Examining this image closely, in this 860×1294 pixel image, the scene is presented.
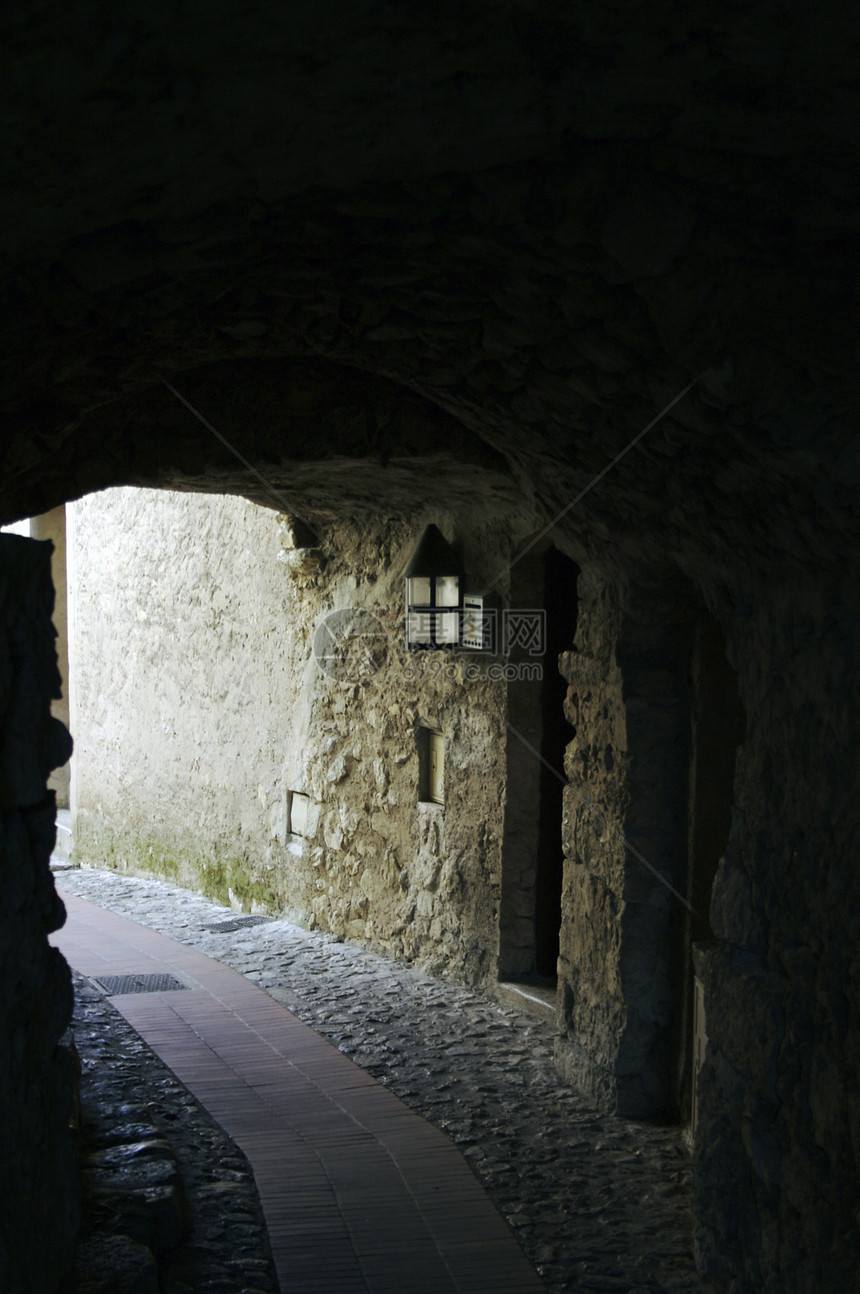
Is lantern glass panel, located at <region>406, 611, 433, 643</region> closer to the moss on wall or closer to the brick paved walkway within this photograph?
the brick paved walkway

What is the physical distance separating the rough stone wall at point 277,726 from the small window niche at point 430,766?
6 cm

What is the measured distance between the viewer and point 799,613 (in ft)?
9.30

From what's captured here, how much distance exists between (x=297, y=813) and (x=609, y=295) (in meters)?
5.54

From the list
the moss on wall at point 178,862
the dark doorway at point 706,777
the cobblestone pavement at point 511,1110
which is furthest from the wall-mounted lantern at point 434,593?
the moss on wall at point 178,862

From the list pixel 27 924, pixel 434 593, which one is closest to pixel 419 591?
pixel 434 593

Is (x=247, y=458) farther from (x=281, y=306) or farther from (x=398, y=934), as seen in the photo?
(x=398, y=934)

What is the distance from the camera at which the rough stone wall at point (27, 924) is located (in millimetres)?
2094

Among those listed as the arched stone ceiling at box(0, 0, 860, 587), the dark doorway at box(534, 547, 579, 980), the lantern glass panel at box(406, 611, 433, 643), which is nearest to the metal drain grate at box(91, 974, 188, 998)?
the dark doorway at box(534, 547, 579, 980)

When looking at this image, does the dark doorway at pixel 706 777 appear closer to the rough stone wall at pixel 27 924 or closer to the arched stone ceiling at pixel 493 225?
the arched stone ceiling at pixel 493 225

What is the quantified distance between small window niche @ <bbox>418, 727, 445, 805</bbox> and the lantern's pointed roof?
126cm

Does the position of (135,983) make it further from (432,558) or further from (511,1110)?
(432,558)

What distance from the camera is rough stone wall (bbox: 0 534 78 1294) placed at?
2.09m

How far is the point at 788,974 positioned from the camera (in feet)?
9.63

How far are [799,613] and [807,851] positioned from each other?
612 millimetres
